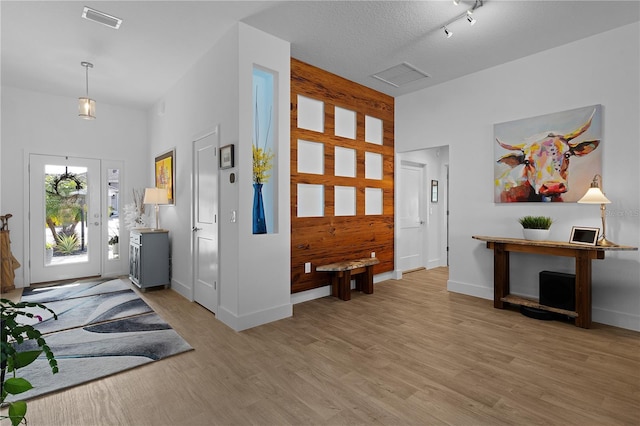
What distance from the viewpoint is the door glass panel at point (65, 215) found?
17.0ft

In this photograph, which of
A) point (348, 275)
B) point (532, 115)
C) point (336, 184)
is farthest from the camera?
point (336, 184)

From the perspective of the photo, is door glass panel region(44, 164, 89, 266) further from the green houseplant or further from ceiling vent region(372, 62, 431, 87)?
the green houseplant

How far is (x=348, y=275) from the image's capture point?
4270mm

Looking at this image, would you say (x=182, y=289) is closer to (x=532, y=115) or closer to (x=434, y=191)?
(x=434, y=191)

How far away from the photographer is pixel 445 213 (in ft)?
22.5

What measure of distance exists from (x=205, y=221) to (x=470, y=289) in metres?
3.59

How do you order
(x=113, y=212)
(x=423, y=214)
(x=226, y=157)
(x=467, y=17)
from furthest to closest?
(x=423, y=214) < (x=113, y=212) < (x=226, y=157) < (x=467, y=17)

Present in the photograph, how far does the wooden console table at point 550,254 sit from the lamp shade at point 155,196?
4367 mm

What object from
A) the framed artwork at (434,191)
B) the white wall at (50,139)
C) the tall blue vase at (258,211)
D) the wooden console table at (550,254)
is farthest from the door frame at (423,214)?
the white wall at (50,139)

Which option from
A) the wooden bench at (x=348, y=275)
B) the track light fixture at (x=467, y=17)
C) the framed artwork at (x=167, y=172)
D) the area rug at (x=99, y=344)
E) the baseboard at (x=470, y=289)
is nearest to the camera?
the area rug at (x=99, y=344)

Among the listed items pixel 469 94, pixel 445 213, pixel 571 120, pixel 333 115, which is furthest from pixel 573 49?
pixel 445 213

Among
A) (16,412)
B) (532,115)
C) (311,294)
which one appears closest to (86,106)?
(311,294)

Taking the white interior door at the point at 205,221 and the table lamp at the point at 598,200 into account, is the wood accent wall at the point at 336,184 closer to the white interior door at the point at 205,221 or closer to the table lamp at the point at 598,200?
the white interior door at the point at 205,221

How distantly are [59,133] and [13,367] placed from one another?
5680mm
